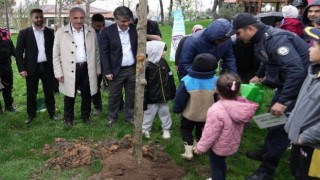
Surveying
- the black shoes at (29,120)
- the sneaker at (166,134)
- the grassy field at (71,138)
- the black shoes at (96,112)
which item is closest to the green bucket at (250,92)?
the grassy field at (71,138)

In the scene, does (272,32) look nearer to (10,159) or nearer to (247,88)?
(247,88)

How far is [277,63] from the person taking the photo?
3.56 m

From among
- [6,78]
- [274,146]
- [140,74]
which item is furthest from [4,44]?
[274,146]

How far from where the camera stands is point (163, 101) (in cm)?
495

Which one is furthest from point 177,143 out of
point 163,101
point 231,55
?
point 231,55

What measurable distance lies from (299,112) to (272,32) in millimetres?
1120

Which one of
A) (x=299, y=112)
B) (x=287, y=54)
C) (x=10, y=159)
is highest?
(x=287, y=54)

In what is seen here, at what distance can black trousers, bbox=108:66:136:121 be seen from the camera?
17.6 ft

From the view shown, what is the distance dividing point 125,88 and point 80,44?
100cm

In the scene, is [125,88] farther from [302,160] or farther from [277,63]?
[302,160]

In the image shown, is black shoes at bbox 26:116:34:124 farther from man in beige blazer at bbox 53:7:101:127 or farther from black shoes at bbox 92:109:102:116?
black shoes at bbox 92:109:102:116

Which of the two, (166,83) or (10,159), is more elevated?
(166,83)

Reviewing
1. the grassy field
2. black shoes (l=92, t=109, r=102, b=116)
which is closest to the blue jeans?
the grassy field

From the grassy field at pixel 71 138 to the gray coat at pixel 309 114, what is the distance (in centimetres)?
144
